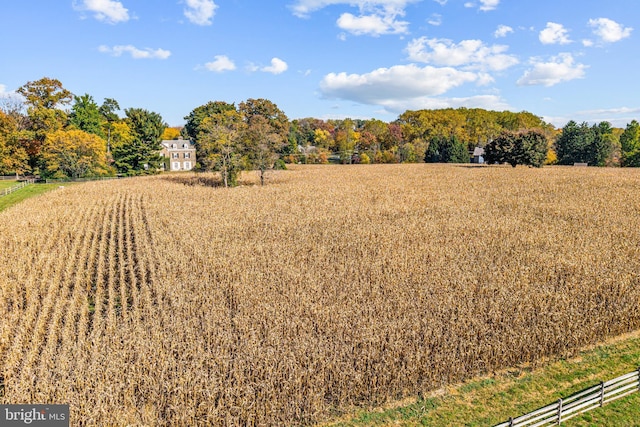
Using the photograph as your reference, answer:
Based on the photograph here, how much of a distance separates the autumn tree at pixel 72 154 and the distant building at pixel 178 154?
2745cm

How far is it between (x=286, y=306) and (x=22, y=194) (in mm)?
50319

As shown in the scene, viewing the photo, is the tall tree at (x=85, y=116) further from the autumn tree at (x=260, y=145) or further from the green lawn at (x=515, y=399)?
the green lawn at (x=515, y=399)

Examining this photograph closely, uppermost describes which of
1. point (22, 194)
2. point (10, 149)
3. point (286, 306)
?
point (10, 149)

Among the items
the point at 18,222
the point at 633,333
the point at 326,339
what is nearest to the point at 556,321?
the point at 633,333

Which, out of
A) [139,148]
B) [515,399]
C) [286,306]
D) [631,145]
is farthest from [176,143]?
[631,145]

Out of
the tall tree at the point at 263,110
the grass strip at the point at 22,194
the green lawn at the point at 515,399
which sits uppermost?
the tall tree at the point at 263,110

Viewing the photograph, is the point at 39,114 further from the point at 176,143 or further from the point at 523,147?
the point at 523,147

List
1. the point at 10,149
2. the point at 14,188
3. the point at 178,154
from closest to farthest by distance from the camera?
the point at 14,188
the point at 10,149
the point at 178,154

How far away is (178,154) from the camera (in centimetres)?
9419

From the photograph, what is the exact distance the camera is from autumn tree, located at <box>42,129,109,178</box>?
6078cm

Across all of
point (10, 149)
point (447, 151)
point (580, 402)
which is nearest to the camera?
point (580, 402)

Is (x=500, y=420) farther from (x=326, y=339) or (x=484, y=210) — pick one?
(x=484, y=210)

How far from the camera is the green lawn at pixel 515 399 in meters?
9.59

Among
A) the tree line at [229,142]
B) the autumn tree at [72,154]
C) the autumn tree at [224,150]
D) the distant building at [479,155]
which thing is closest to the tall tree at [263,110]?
the tree line at [229,142]
